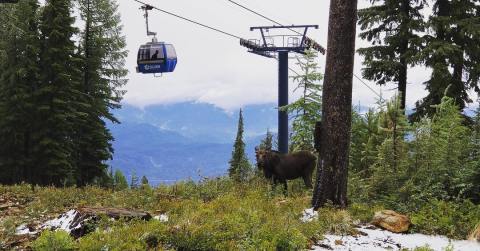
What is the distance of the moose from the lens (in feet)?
45.8

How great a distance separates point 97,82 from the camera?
1897 inches

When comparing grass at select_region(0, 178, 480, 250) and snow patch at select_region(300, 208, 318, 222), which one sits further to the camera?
snow patch at select_region(300, 208, 318, 222)

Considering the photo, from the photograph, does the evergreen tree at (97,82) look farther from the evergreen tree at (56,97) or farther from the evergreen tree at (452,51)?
the evergreen tree at (452,51)

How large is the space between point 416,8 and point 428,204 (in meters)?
17.8

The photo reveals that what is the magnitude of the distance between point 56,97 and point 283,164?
31.2 metres

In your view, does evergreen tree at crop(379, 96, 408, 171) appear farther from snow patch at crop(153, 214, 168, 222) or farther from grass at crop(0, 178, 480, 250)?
snow patch at crop(153, 214, 168, 222)

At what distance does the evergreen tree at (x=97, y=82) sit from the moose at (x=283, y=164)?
32.2 meters

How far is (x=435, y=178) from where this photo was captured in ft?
37.0

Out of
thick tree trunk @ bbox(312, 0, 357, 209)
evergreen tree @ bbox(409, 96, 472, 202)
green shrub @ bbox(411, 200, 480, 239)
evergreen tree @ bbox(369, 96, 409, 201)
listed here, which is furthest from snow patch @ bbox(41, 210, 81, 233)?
evergreen tree @ bbox(409, 96, 472, 202)

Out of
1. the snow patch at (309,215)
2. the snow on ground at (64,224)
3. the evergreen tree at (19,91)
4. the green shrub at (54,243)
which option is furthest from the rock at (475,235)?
the evergreen tree at (19,91)

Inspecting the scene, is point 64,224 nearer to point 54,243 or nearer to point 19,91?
point 54,243

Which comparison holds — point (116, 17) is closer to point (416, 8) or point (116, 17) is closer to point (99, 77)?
point (99, 77)

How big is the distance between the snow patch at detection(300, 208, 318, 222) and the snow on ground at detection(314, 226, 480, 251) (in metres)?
0.86

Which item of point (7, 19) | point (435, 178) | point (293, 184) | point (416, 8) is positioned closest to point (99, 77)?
point (7, 19)
